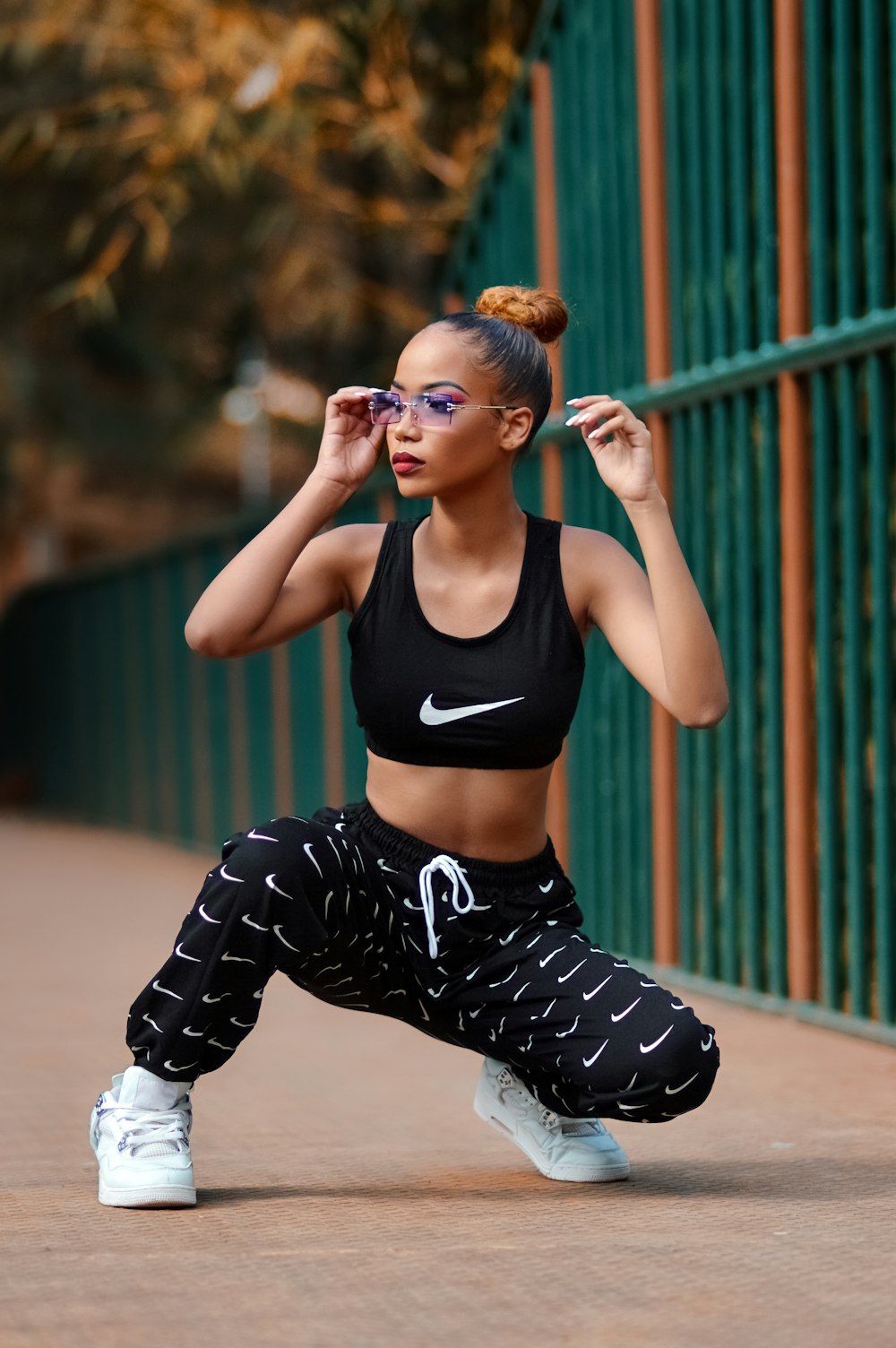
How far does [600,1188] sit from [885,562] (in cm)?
191

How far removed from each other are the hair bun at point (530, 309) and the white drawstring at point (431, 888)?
977mm

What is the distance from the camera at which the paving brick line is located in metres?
2.86

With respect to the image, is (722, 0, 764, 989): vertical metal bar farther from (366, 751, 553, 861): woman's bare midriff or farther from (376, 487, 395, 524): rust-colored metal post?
(376, 487, 395, 524): rust-colored metal post

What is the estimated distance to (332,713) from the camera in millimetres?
9133

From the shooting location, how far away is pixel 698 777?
591 centimetres

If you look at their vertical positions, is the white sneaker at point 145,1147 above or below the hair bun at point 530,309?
below

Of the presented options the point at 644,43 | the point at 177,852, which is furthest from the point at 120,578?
the point at 644,43

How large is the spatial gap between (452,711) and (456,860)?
258mm

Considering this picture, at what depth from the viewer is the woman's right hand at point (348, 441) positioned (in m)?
3.79

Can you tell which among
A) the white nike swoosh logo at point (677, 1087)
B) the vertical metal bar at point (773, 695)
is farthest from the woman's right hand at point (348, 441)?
the vertical metal bar at point (773, 695)

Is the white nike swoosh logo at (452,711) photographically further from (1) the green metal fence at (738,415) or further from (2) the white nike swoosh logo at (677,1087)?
(1) the green metal fence at (738,415)

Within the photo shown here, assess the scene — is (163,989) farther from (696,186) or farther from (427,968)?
(696,186)

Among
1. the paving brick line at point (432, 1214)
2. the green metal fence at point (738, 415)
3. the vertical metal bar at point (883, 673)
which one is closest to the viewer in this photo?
the paving brick line at point (432, 1214)

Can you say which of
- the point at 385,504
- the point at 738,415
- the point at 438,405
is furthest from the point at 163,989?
the point at 385,504
